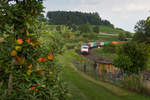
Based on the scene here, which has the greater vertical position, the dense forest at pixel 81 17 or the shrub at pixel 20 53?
the dense forest at pixel 81 17

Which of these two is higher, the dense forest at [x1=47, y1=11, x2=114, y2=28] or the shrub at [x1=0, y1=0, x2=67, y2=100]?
the dense forest at [x1=47, y1=11, x2=114, y2=28]

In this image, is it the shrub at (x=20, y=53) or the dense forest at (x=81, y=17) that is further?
the dense forest at (x=81, y=17)

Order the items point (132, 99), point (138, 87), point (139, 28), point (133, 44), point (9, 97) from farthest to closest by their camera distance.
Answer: point (139, 28)
point (133, 44)
point (138, 87)
point (132, 99)
point (9, 97)

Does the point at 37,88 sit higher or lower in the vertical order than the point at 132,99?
higher

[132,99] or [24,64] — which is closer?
[24,64]

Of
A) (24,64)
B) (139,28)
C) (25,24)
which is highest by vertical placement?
(139,28)

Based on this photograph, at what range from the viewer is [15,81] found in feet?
12.0

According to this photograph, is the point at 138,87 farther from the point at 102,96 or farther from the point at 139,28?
the point at 139,28

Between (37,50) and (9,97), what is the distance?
4.17 feet

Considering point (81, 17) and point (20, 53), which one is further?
point (81, 17)

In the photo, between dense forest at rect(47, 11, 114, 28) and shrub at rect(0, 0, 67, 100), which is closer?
shrub at rect(0, 0, 67, 100)

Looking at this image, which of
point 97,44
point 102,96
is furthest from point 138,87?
point 97,44

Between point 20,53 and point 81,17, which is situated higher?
point 81,17

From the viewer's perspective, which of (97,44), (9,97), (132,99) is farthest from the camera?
(97,44)
